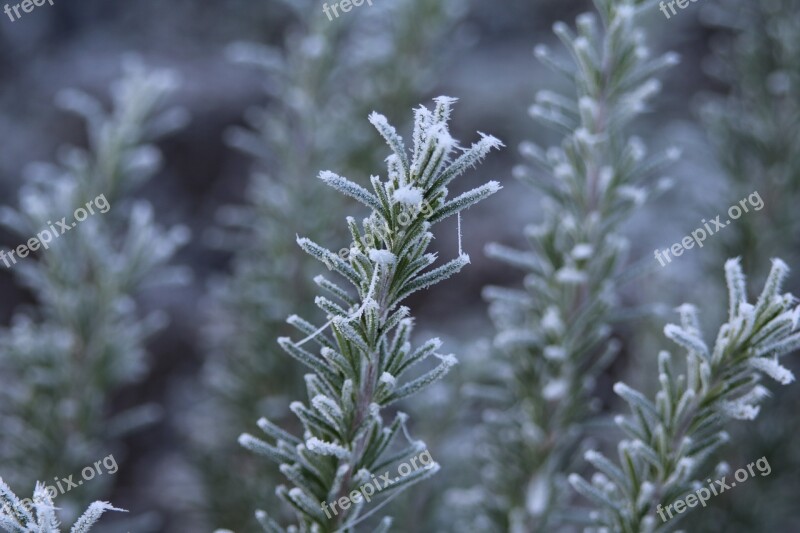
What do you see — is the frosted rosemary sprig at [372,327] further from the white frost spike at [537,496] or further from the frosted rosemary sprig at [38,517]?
the white frost spike at [537,496]

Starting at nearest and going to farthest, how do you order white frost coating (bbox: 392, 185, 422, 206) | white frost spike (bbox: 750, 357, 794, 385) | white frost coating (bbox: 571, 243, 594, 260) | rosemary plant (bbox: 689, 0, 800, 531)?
white frost coating (bbox: 392, 185, 422, 206) → white frost spike (bbox: 750, 357, 794, 385) → white frost coating (bbox: 571, 243, 594, 260) → rosemary plant (bbox: 689, 0, 800, 531)

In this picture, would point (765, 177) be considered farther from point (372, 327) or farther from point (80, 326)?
point (80, 326)

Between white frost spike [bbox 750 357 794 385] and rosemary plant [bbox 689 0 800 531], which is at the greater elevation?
rosemary plant [bbox 689 0 800 531]

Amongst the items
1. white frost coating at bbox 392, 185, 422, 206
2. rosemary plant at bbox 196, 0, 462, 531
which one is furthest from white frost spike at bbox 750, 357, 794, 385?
rosemary plant at bbox 196, 0, 462, 531

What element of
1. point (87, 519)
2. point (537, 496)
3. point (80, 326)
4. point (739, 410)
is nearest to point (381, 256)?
point (87, 519)

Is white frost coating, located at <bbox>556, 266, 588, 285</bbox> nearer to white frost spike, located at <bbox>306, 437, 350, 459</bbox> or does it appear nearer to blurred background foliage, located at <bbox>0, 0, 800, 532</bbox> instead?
blurred background foliage, located at <bbox>0, 0, 800, 532</bbox>

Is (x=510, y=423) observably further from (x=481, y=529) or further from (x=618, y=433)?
(x=618, y=433)

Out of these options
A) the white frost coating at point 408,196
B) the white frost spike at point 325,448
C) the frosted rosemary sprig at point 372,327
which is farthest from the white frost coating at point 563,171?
the white frost spike at point 325,448

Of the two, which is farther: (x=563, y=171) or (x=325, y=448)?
(x=563, y=171)
